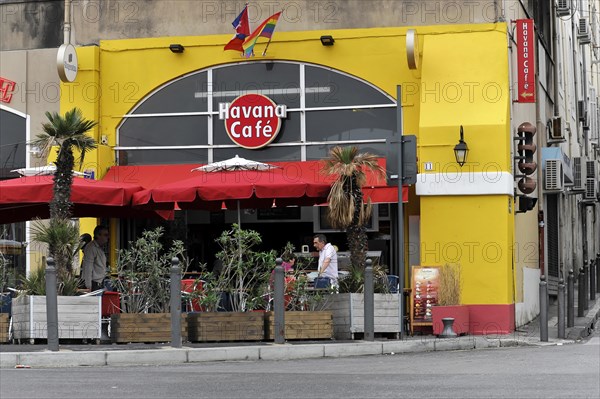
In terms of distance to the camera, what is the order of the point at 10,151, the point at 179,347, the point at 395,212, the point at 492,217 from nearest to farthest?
the point at 179,347 → the point at 492,217 → the point at 395,212 → the point at 10,151

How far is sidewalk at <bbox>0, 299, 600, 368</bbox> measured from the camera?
13.4m

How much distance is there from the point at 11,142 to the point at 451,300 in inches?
359

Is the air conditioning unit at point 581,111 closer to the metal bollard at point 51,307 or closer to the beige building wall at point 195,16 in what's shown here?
the beige building wall at point 195,16

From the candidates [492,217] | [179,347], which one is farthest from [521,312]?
[179,347]

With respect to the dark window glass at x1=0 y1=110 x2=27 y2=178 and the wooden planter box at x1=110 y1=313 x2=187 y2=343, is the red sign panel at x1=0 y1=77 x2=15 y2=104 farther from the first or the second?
the wooden planter box at x1=110 y1=313 x2=187 y2=343

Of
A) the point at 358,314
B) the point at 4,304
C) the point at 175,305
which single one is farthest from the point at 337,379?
the point at 4,304

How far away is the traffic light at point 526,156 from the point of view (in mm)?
20438

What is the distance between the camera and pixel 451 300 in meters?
18.3

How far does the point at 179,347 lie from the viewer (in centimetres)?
1421

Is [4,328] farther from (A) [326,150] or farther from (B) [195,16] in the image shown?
(B) [195,16]

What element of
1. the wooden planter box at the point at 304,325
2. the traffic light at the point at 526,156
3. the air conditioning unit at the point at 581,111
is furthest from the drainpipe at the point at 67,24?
the air conditioning unit at the point at 581,111

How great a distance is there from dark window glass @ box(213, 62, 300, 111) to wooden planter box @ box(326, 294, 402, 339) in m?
5.73

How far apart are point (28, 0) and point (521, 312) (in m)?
11.0

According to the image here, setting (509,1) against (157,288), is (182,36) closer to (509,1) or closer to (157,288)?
(509,1)
